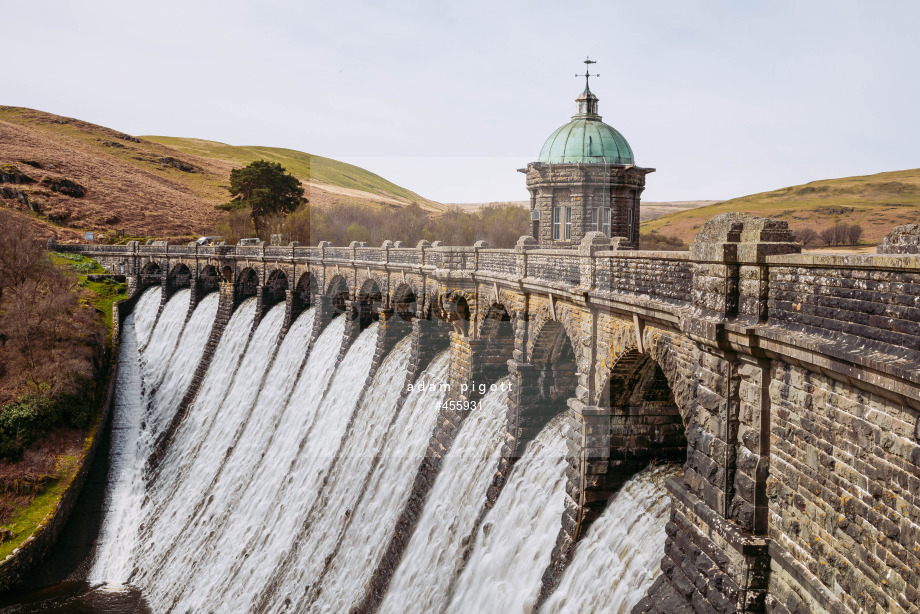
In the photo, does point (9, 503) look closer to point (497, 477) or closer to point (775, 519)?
point (497, 477)

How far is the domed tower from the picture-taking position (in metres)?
33.0

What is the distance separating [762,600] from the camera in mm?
8523

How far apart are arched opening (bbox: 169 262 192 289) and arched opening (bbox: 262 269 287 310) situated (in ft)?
54.1

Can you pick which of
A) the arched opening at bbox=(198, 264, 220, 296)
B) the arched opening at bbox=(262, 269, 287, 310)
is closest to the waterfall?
the arched opening at bbox=(262, 269, 287, 310)

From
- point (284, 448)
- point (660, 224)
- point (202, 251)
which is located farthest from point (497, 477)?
point (660, 224)

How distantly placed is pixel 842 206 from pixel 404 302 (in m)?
24.0

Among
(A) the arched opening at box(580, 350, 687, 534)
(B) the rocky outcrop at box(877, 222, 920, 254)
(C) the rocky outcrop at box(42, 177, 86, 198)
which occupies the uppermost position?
(C) the rocky outcrop at box(42, 177, 86, 198)

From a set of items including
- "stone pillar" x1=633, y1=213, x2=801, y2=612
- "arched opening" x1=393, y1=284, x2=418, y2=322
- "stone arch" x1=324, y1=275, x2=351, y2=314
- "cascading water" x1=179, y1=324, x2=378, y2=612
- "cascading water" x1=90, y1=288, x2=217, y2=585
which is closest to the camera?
"stone pillar" x1=633, y1=213, x2=801, y2=612

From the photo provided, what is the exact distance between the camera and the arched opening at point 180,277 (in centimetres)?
5706

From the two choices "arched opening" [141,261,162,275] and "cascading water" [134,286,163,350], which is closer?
"cascading water" [134,286,163,350]

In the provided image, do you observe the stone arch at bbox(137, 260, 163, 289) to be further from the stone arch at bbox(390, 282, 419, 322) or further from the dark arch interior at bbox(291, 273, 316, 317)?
the stone arch at bbox(390, 282, 419, 322)

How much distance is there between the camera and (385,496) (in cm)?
2231

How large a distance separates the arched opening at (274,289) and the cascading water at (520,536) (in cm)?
2887

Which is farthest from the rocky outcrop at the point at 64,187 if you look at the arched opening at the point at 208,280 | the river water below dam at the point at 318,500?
Result: the river water below dam at the point at 318,500
